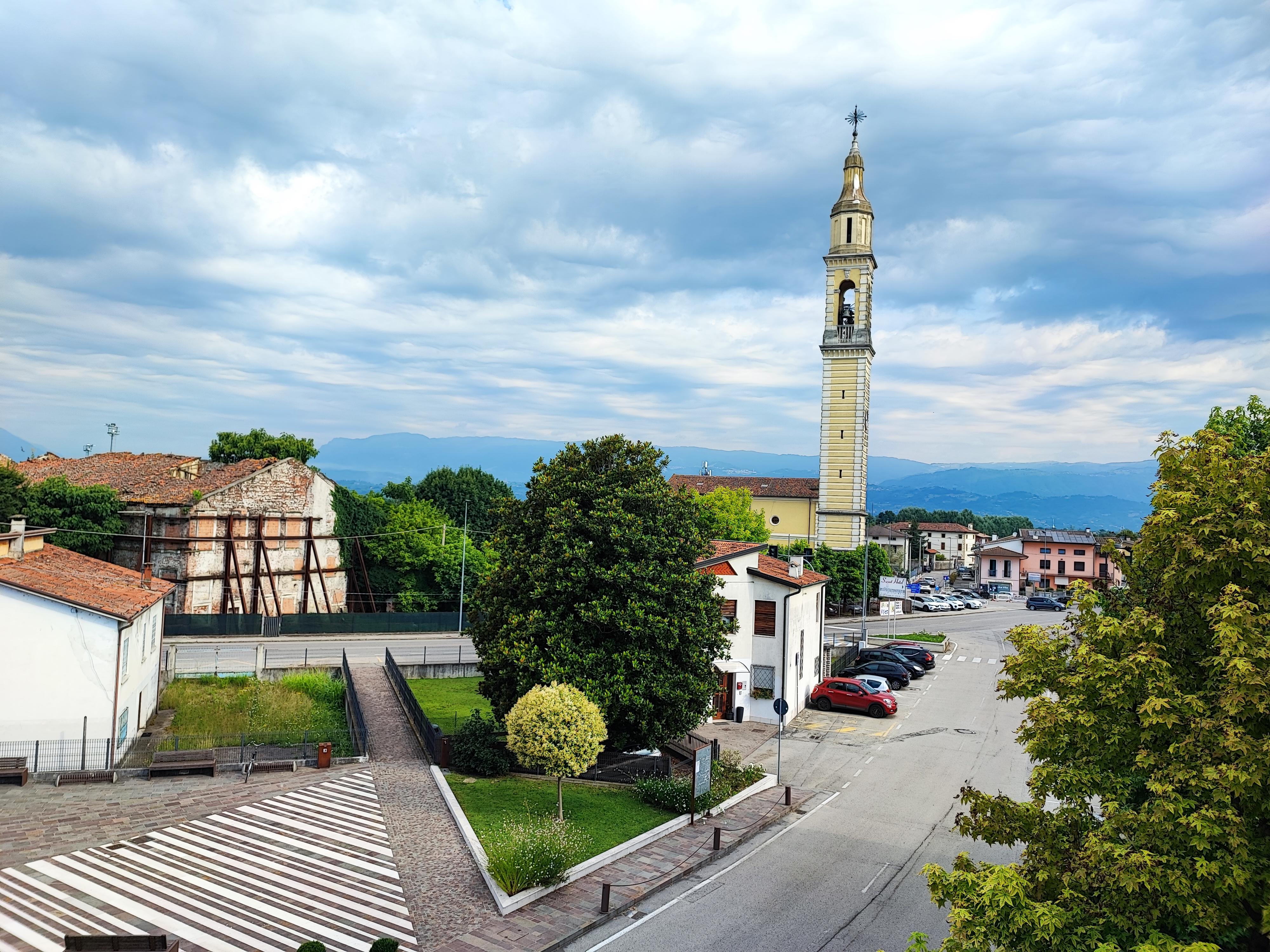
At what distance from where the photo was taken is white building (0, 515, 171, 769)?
22688 mm

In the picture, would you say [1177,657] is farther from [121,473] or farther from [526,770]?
[121,473]

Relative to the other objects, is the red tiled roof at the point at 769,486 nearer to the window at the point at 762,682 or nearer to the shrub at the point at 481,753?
the window at the point at 762,682

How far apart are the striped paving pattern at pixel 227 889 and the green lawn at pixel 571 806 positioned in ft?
8.75

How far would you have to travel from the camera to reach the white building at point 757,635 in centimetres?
3184

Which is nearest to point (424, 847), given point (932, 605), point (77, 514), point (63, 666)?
point (63, 666)

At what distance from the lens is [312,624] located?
49.6 metres

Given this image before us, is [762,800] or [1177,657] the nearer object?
[1177,657]

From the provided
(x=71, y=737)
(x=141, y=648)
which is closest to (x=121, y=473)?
(x=141, y=648)

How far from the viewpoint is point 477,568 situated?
196 feet

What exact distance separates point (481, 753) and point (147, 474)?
4491 cm

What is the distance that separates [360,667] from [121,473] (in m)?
29.6

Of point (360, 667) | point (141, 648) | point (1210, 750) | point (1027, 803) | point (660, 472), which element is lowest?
point (360, 667)

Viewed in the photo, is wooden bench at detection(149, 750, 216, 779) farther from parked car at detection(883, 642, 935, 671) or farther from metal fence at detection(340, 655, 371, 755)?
parked car at detection(883, 642, 935, 671)

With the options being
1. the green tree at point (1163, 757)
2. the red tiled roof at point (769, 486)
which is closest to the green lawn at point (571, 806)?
the green tree at point (1163, 757)
